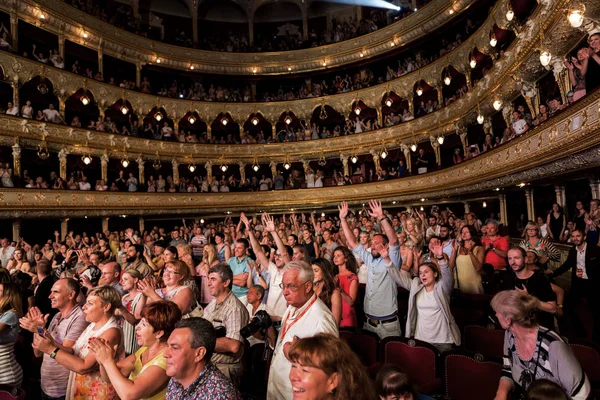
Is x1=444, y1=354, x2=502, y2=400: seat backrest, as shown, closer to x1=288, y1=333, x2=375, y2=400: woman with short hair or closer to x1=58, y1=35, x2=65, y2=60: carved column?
x1=288, y1=333, x2=375, y2=400: woman with short hair

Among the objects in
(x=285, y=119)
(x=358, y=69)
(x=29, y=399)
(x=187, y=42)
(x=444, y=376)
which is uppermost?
(x=187, y=42)

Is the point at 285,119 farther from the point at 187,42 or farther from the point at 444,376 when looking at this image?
the point at 444,376

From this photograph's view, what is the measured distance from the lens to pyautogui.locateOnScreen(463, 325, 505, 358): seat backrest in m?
3.67

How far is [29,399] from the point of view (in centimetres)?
381

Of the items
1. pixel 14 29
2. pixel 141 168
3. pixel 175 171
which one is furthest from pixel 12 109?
pixel 175 171

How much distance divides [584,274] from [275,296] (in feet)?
14.2

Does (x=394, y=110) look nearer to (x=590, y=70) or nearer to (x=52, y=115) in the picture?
(x=590, y=70)

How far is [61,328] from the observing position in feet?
10.9

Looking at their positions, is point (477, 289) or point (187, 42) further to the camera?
point (187, 42)

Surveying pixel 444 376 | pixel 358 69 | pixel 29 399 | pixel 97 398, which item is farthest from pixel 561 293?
pixel 358 69

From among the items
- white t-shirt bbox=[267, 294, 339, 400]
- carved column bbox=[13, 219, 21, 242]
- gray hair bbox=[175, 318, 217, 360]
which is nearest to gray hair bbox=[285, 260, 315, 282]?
white t-shirt bbox=[267, 294, 339, 400]

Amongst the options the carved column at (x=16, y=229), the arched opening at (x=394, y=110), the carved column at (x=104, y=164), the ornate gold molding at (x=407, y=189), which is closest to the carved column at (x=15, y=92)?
the carved column at (x=104, y=164)

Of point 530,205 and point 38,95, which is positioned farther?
point 38,95

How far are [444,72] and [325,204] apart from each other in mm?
9628
